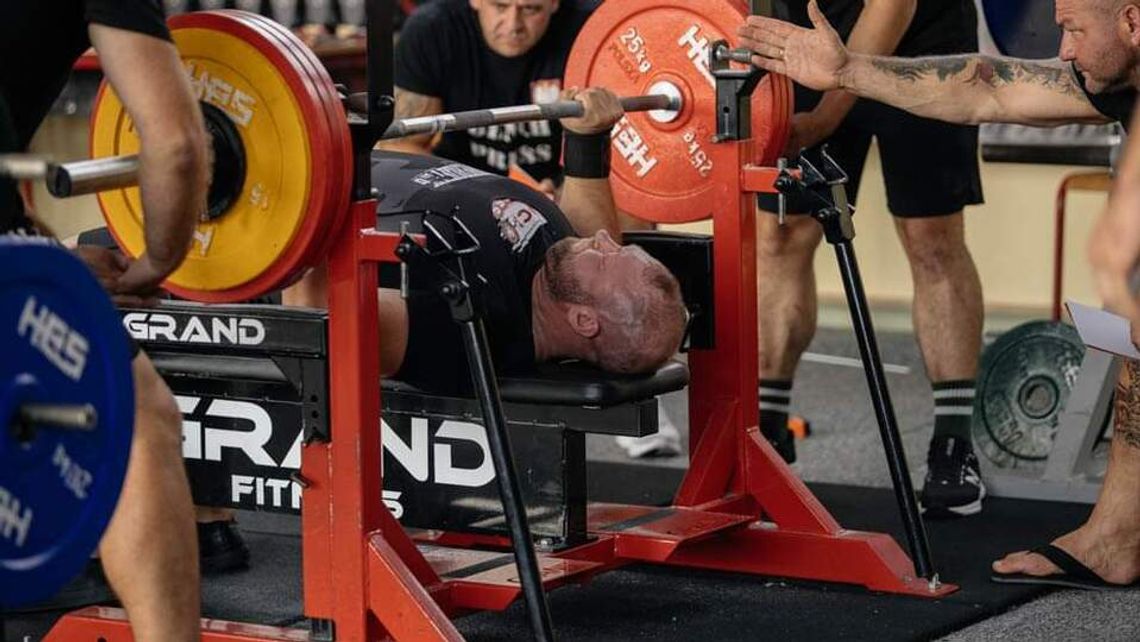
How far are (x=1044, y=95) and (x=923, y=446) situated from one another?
153cm

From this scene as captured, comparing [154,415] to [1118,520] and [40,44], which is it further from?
[1118,520]

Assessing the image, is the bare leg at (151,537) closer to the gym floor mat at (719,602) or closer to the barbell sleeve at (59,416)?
the barbell sleeve at (59,416)

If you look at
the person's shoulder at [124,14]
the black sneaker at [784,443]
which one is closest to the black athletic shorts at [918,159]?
the black sneaker at [784,443]

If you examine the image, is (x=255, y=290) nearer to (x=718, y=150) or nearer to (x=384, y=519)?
(x=384, y=519)

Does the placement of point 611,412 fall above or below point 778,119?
below

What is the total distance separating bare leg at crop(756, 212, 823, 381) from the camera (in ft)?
13.4

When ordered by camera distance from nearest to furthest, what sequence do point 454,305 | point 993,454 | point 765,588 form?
point 454,305 → point 765,588 → point 993,454

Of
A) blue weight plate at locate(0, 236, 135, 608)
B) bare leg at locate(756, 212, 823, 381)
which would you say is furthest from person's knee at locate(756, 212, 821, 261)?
blue weight plate at locate(0, 236, 135, 608)

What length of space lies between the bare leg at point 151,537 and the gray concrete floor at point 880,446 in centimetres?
129

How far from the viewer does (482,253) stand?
3.11m

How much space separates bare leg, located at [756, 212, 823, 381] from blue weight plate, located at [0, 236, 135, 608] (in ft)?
7.48

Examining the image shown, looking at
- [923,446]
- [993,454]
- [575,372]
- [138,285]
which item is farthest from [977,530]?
[138,285]

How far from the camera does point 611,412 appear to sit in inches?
119

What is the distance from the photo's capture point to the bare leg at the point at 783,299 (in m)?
4.09
